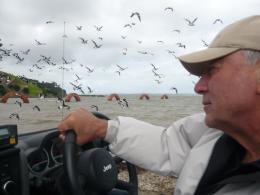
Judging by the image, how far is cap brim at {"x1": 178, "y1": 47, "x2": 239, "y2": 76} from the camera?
2251 mm

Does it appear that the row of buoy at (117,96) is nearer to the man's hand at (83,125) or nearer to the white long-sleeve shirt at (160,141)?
the white long-sleeve shirt at (160,141)

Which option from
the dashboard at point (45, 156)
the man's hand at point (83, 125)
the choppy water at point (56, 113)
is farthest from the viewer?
the choppy water at point (56, 113)

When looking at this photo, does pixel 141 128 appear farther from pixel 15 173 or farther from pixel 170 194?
pixel 170 194

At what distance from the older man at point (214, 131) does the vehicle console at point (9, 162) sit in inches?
12.8

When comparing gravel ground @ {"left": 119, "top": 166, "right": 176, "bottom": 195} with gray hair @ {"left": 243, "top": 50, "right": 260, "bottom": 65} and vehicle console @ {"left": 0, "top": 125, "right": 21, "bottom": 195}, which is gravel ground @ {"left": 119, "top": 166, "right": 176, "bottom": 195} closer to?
vehicle console @ {"left": 0, "top": 125, "right": 21, "bottom": 195}

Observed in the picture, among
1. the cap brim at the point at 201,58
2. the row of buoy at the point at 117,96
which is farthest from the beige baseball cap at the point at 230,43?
the row of buoy at the point at 117,96

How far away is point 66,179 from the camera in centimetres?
220

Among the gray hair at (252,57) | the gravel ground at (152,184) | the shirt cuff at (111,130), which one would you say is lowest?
the gravel ground at (152,184)

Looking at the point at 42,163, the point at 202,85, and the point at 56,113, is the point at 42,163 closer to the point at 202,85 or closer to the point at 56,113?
the point at 202,85

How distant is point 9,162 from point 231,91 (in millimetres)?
1257

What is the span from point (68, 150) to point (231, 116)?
2.75ft

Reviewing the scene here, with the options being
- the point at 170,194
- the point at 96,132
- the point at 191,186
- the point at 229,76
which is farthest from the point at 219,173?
the point at 170,194

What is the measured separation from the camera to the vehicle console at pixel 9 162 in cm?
238

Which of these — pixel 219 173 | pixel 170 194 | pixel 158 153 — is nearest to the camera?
pixel 219 173
